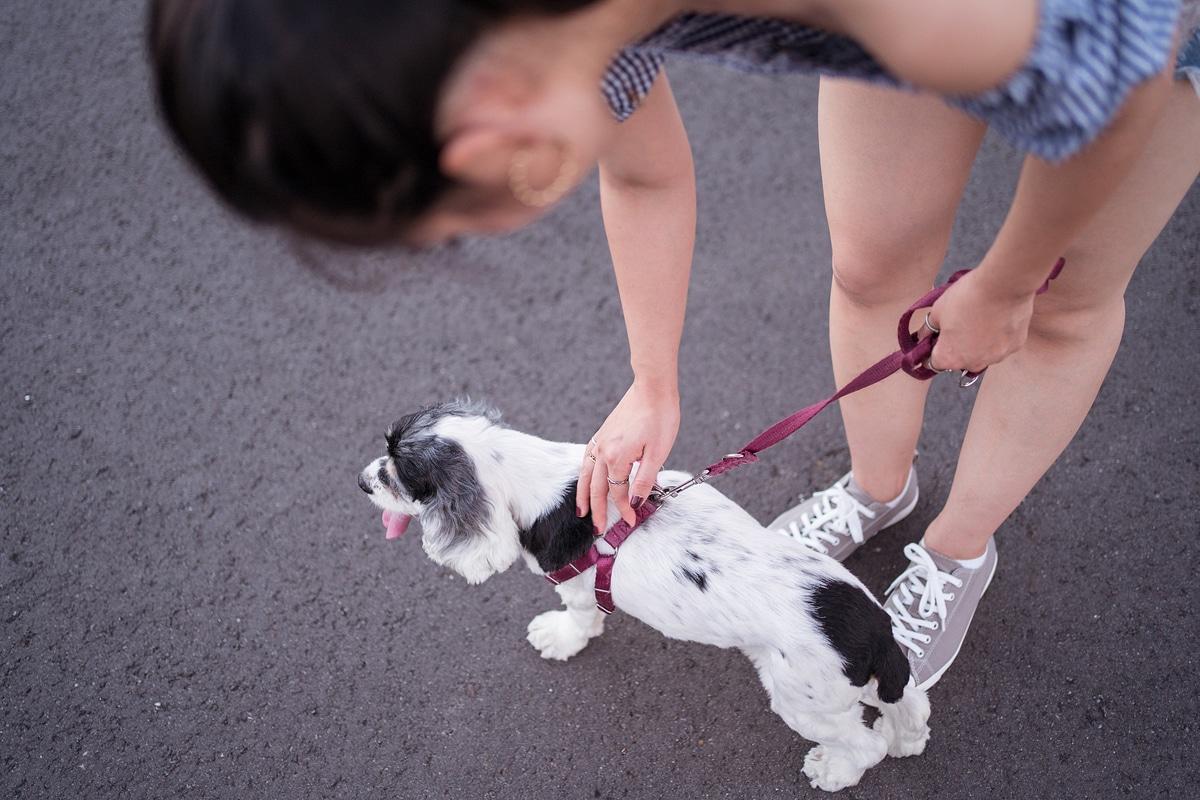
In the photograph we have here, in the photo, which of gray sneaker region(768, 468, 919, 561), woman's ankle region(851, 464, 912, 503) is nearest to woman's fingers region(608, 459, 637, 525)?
gray sneaker region(768, 468, 919, 561)

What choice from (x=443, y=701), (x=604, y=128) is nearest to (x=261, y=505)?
(x=443, y=701)

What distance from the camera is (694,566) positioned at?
1980 mm

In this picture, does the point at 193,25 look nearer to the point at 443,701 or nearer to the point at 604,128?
the point at 604,128

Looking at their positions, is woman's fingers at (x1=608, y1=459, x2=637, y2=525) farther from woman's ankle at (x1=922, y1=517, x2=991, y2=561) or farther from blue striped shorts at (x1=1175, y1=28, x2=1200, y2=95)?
blue striped shorts at (x1=1175, y1=28, x2=1200, y2=95)

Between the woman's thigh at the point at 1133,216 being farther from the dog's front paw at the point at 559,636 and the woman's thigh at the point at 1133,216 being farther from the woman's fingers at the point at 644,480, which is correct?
the dog's front paw at the point at 559,636

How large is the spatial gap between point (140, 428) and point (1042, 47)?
313 cm

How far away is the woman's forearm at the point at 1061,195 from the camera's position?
43.6 inches

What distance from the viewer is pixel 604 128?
109cm

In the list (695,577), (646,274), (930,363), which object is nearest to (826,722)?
(695,577)

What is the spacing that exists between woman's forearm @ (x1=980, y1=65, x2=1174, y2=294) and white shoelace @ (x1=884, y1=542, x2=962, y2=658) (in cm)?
127

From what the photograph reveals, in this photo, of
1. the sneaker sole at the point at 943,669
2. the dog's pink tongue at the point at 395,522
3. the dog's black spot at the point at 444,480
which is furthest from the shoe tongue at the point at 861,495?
the dog's pink tongue at the point at 395,522

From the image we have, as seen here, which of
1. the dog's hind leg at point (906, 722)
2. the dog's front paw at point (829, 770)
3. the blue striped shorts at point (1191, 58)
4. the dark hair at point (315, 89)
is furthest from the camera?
the dog's front paw at point (829, 770)

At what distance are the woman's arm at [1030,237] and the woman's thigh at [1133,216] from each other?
1.8 inches

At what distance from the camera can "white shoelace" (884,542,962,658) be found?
244 cm
